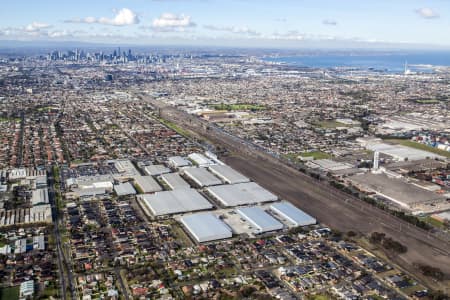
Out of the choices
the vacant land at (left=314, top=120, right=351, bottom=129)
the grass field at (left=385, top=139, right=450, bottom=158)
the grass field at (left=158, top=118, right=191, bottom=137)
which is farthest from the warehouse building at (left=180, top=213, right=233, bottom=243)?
the vacant land at (left=314, top=120, right=351, bottom=129)

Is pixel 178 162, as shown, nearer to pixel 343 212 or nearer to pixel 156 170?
pixel 156 170

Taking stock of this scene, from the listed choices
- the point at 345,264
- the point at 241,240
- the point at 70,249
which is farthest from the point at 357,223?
the point at 70,249

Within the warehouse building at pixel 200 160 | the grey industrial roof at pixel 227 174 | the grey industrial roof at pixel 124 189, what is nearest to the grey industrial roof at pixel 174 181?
the grey industrial roof at pixel 124 189

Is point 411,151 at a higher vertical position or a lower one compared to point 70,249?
higher

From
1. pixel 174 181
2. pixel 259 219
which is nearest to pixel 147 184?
pixel 174 181

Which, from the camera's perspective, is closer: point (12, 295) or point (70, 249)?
point (12, 295)

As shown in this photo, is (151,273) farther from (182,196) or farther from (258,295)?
(182,196)

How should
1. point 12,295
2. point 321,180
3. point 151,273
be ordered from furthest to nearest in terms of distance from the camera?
point 321,180
point 151,273
point 12,295
